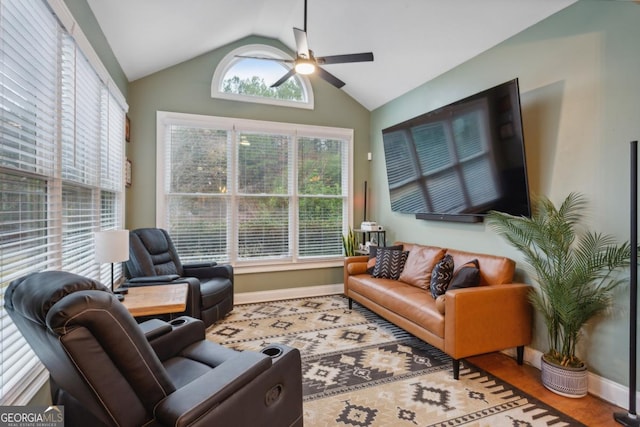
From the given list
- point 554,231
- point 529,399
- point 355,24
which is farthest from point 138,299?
point 355,24

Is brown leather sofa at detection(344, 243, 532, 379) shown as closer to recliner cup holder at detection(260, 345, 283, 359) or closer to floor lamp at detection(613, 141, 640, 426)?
floor lamp at detection(613, 141, 640, 426)

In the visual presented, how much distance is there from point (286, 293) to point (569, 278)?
334 cm

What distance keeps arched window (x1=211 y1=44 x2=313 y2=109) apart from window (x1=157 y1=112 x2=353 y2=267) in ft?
1.20

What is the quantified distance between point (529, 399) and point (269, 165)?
12.4 ft

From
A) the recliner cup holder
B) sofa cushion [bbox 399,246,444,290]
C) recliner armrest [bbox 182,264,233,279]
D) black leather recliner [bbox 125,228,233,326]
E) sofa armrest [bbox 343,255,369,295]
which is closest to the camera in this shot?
the recliner cup holder

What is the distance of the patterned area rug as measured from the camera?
80.6 inches

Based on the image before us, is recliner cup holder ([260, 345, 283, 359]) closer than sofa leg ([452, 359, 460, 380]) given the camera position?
Yes

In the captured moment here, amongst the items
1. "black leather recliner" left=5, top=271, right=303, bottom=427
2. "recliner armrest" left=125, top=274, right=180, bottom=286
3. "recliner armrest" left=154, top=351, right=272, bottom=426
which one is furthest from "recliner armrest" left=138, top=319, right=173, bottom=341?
"recliner armrest" left=125, top=274, right=180, bottom=286

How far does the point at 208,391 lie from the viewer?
1199 millimetres

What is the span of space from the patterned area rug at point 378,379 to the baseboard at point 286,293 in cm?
55

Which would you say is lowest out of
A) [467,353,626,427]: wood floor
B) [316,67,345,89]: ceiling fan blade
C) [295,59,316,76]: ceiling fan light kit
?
[467,353,626,427]: wood floor

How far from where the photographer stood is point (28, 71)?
1.58 m

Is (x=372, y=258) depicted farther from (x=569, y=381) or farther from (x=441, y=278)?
(x=569, y=381)

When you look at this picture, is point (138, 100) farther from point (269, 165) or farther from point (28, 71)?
point (28, 71)
